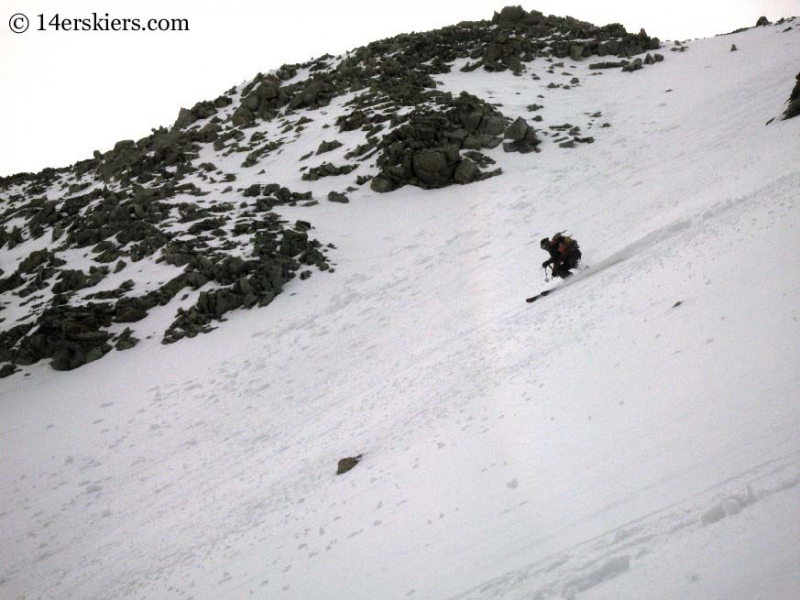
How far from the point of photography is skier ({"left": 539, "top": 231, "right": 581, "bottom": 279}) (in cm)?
1201

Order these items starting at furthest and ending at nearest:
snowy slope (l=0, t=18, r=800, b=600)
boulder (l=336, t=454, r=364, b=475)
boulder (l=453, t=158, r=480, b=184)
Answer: boulder (l=453, t=158, r=480, b=184) → boulder (l=336, t=454, r=364, b=475) → snowy slope (l=0, t=18, r=800, b=600)

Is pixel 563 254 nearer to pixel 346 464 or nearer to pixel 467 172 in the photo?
pixel 346 464

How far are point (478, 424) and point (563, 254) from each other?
645 cm

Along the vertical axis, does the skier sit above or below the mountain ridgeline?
below

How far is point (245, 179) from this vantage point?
28938mm

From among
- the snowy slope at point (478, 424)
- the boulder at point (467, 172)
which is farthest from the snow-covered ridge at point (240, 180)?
the snowy slope at point (478, 424)

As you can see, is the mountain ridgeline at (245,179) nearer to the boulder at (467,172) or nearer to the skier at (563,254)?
the boulder at (467,172)

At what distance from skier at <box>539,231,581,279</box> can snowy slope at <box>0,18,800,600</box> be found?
59 cm

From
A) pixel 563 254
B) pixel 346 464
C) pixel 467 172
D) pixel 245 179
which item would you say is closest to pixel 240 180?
pixel 245 179

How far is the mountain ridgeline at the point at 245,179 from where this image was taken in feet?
59.2

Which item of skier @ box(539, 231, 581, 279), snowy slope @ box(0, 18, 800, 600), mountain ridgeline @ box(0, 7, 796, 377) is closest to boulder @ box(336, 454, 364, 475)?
snowy slope @ box(0, 18, 800, 600)

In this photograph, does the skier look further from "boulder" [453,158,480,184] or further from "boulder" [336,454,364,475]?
"boulder" [453,158,480,184]

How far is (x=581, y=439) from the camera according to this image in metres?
5.51

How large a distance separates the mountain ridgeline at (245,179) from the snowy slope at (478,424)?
5.80ft
